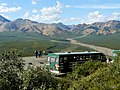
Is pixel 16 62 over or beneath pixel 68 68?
over

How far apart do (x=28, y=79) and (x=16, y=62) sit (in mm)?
3256

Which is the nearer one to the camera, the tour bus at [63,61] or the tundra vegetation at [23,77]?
the tundra vegetation at [23,77]

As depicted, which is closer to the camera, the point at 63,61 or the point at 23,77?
the point at 23,77

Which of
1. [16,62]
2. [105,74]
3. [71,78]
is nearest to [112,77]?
[105,74]

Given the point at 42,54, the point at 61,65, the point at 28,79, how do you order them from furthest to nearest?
1. the point at 42,54
2. the point at 61,65
3. the point at 28,79

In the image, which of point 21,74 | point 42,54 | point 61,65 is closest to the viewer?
point 21,74

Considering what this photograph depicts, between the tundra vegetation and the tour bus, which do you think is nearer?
the tundra vegetation

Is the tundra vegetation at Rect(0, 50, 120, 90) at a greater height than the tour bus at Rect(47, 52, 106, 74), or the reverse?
the tundra vegetation at Rect(0, 50, 120, 90)

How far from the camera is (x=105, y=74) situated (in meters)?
36.2

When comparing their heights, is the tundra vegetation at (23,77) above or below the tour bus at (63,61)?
above

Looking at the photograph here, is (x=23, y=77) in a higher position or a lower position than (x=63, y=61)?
higher

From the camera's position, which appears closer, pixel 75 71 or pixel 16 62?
pixel 16 62

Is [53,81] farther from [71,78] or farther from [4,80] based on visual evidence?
[71,78]

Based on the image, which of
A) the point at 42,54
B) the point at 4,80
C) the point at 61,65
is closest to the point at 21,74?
the point at 4,80
